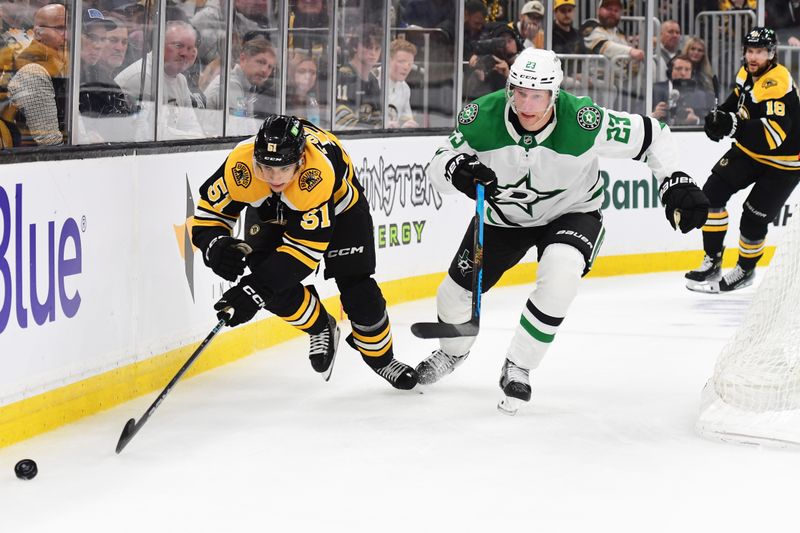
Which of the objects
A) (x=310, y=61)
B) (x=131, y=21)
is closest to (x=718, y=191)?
(x=310, y=61)

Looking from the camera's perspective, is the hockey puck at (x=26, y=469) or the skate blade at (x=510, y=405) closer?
the hockey puck at (x=26, y=469)

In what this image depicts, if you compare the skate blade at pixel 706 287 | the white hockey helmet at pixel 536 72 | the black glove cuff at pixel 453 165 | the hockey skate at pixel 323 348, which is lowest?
the hockey skate at pixel 323 348

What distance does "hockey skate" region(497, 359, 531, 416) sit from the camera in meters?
4.15

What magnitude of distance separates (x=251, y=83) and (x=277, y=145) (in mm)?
2307

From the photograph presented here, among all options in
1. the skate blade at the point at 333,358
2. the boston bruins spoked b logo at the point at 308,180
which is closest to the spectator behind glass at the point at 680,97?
the skate blade at the point at 333,358

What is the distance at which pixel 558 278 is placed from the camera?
411 cm

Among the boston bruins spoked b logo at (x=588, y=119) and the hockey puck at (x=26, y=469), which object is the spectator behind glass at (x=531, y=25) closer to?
the boston bruins spoked b logo at (x=588, y=119)

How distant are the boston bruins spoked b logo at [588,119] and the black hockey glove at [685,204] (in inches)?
11.8

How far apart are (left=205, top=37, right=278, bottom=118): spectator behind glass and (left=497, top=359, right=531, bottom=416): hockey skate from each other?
2049 millimetres

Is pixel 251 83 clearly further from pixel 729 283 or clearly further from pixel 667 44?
pixel 667 44

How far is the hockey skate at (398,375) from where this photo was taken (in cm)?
452

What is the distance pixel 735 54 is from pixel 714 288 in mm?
2356

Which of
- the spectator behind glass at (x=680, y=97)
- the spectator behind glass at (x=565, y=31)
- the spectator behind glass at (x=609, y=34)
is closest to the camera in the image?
the spectator behind glass at (x=565, y=31)

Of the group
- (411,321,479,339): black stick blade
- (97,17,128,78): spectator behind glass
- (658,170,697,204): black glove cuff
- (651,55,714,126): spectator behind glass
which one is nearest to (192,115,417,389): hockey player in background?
(411,321,479,339): black stick blade
